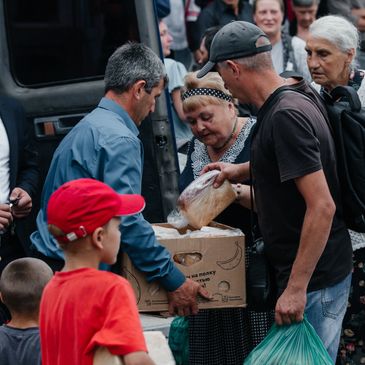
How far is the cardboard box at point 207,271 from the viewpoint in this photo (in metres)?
5.32

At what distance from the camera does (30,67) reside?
21.2 feet

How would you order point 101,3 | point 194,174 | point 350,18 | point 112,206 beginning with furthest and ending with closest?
point 350,18 → point 101,3 → point 194,174 → point 112,206

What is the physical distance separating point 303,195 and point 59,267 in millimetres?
1350

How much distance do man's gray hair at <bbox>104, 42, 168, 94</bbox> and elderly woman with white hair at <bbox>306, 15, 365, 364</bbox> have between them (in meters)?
1.04

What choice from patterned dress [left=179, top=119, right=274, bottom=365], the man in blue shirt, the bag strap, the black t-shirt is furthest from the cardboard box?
the bag strap

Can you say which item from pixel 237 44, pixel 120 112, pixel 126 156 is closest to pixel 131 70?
pixel 120 112

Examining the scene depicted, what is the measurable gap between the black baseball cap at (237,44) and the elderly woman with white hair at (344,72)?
106cm

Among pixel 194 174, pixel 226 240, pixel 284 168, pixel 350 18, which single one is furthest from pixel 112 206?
pixel 350 18

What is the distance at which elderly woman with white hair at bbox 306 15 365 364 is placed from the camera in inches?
236

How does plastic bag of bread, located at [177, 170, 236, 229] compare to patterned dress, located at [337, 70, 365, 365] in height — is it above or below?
Answer: above

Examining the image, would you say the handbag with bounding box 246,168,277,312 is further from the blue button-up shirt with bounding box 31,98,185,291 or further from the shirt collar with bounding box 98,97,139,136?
the shirt collar with bounding box 98,97,139,136

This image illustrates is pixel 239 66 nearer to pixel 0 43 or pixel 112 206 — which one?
pixel 112 206

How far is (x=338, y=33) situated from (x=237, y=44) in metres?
1.22

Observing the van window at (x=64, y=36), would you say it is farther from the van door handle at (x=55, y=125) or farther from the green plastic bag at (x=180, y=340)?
the green plastic bag at (x=180, y=340)
